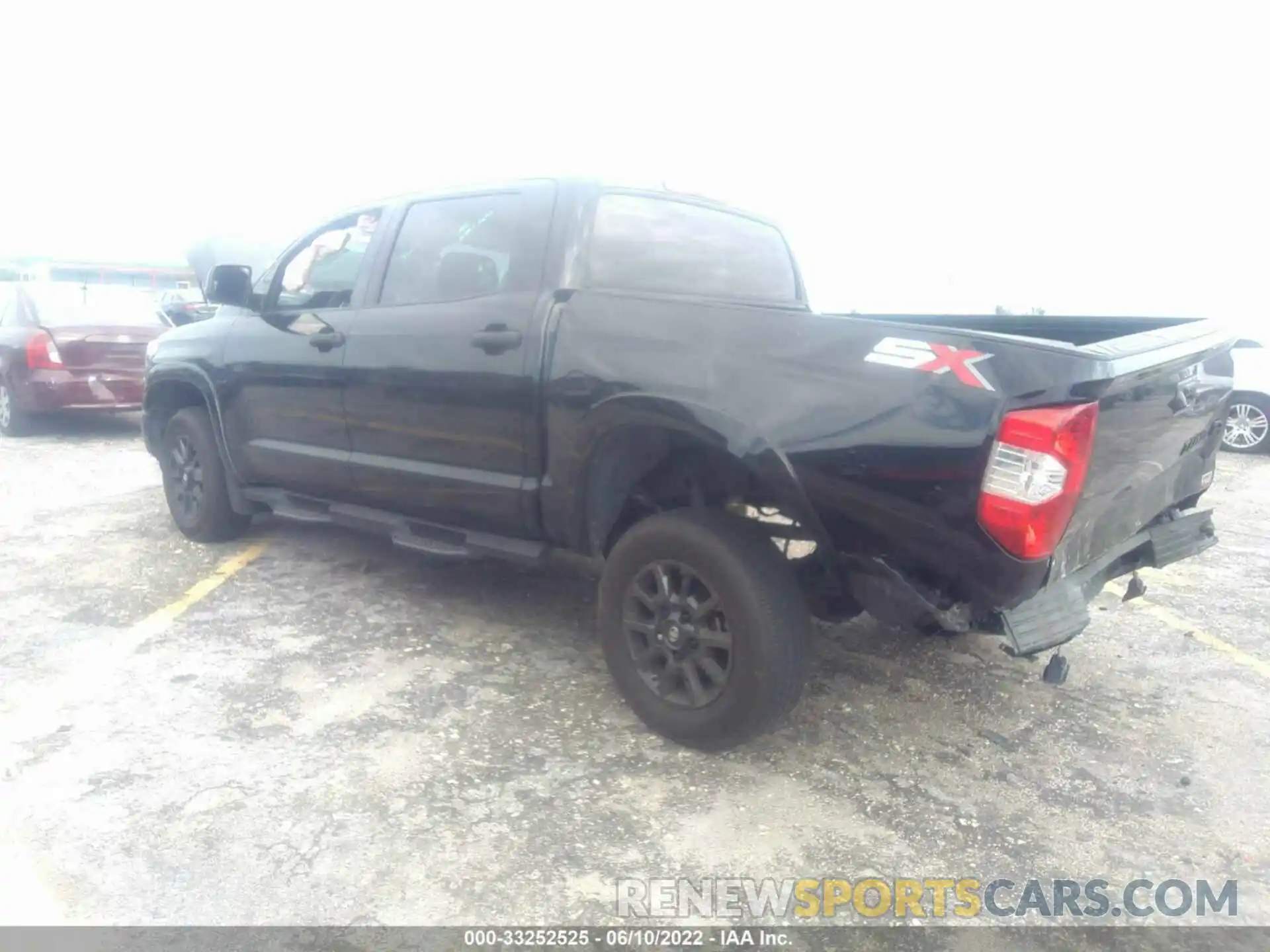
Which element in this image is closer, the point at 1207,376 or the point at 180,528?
the point at 1207,376

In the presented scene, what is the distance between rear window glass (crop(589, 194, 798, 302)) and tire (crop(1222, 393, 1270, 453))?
733cm

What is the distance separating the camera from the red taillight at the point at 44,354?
29.0 feet

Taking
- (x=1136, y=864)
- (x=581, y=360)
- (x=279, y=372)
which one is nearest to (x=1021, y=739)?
(x=1136, y=864)

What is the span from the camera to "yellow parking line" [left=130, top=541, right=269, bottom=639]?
4.20 meters

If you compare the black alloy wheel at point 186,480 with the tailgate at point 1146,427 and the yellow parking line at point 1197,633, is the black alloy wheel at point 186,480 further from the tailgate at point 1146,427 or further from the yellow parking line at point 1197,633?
the yellow parking line at point 1197,633

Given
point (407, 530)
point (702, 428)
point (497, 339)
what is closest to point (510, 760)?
point (702, 428)

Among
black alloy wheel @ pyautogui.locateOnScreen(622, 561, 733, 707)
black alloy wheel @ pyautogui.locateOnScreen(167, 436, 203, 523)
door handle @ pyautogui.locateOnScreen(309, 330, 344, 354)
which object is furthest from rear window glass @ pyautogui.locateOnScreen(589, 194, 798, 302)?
black alloy wheel @ pyautogui.locateOnScreen(167, 436, 203, 523)

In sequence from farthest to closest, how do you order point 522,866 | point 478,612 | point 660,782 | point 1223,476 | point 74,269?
point 74,269, point 1223,476, point 478,612, point 660,782, point 522,866

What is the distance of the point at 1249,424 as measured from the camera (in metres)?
9.60

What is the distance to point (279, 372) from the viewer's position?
4.61 m

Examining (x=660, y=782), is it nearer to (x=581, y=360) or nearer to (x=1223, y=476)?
(x=581, y=360)

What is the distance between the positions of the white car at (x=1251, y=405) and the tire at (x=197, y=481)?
367 inches

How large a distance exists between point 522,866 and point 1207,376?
278 cm

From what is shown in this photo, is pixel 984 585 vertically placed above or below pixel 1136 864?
above
